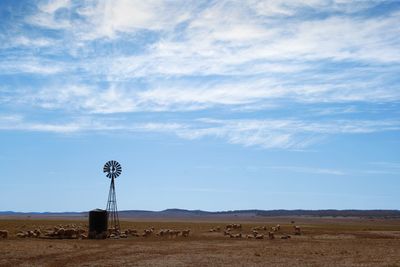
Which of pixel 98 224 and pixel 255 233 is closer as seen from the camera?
pixel 98 224

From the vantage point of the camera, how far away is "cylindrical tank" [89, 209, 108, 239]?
50.8 meters

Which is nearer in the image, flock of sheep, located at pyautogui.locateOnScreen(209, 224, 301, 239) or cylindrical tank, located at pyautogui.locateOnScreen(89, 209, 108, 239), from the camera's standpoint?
cylindrical tank, located at pyautogui.locateOnScreen(89, 209, 108, 239)

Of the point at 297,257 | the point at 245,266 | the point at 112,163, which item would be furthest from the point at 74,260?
the point at 112,163

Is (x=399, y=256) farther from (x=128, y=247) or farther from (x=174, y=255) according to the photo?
(x=128, y=247)

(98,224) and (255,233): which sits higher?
(98,224)

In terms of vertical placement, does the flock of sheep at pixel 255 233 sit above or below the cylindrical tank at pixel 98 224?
below

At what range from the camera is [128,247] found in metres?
40.1

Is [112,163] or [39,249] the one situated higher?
[112,163]

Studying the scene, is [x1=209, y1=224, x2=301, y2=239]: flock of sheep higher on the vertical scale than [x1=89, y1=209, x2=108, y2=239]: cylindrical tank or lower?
lower

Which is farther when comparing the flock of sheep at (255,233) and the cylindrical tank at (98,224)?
the flock of sheep at (255,233)

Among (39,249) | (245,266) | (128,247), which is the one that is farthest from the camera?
(128,247)

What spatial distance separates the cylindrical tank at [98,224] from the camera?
167ft

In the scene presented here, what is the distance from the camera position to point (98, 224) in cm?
5122

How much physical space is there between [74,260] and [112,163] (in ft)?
87.1
